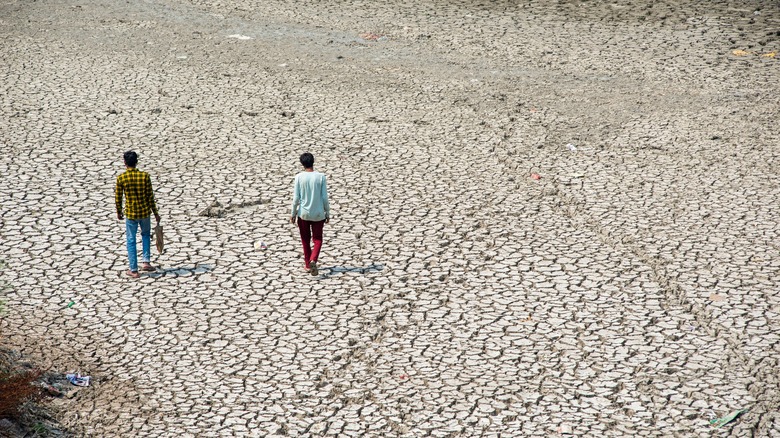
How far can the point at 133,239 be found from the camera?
8289 millimetres

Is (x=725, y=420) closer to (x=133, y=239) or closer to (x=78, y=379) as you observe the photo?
(x=78, y=379)

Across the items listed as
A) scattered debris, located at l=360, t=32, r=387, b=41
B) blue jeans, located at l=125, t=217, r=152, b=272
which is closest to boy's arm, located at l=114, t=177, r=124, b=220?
blue jeans, located at l=125, t=217, r=152, b=272

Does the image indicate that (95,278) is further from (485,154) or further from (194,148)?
(485,154)

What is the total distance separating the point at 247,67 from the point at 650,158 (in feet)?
22.4

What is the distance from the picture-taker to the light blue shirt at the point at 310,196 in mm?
8328

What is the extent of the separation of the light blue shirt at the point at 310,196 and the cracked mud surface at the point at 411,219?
2.02ft

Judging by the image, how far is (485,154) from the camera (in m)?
11.4

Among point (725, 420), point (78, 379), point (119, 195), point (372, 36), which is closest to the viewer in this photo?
point (725, 420)

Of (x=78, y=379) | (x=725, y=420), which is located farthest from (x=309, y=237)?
(x=725, y=420)

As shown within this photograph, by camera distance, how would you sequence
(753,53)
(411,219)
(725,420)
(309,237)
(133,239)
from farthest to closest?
(753,53), (411,219), (309,237), (133,239), (725,420)

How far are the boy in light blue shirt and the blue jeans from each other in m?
1.44

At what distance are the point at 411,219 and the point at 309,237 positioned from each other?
5.03ft

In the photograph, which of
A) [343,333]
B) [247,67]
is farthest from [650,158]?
[247,67]

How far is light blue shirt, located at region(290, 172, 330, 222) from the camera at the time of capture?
833cm
